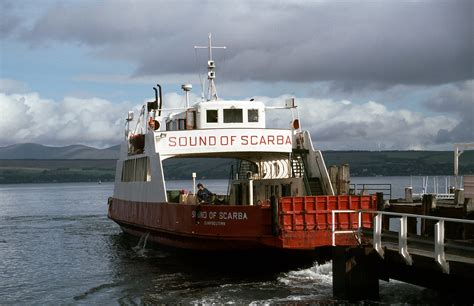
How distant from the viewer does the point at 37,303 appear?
19672 millimetres

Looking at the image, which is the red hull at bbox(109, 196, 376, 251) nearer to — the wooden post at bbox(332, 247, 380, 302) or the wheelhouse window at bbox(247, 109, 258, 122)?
the wooden post at bbox(332, 247, 380, 302)

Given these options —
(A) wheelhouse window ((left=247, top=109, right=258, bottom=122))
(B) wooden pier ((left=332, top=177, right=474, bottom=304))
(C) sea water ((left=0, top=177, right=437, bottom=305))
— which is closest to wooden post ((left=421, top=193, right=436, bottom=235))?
(B) wooden pier ((left=332, top=177, right=474, bottom=304))

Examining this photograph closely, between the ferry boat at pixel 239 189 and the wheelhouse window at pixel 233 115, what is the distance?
1.5 inches

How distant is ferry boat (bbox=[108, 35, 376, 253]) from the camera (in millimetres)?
18859

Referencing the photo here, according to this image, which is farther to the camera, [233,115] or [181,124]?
[181,124]

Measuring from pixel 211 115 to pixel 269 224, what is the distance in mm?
6968

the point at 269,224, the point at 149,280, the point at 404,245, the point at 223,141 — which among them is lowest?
the point at 149,280

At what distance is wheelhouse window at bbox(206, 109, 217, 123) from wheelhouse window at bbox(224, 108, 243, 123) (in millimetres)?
411

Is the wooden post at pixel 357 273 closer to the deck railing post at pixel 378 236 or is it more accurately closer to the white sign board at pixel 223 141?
the deck railing post at pixel 378 236

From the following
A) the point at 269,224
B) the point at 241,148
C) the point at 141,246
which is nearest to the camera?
the point at 269,224

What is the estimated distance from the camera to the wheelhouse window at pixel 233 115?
81.3ft

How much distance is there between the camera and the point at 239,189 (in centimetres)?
2383

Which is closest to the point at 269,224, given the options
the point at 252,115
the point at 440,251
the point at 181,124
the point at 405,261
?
the point at 405,261

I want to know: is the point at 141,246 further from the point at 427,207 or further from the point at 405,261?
the point at 405,261
